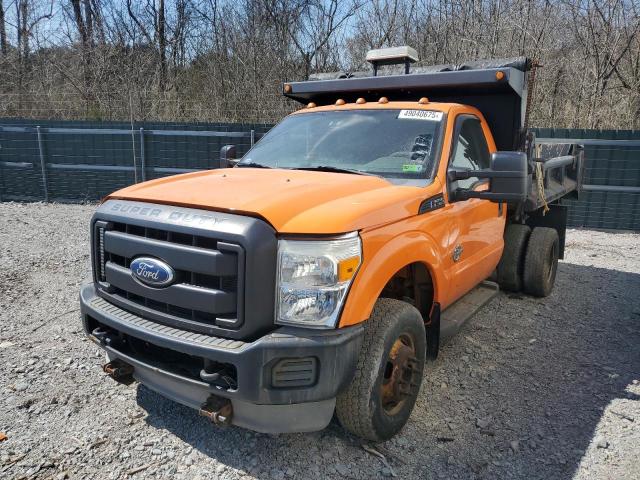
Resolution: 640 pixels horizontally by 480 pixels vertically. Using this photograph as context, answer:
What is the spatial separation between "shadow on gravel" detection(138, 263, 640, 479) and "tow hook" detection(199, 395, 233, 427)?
45 centimetres

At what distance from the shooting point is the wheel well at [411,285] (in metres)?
3.39

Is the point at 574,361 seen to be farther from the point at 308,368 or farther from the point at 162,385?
the point at 162,385

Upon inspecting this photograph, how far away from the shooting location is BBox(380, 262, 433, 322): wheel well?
339cm

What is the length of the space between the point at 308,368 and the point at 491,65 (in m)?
3.88

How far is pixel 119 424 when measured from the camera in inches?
126

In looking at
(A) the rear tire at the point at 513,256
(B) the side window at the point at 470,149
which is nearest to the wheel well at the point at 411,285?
(B) the side window at the point at 470,149

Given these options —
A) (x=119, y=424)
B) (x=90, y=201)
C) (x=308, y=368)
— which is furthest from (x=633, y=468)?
(x=90, y=201)

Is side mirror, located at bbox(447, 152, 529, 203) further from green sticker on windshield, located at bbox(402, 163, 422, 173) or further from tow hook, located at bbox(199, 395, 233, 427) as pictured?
tow hook, located at bbox(199, 395, 233, 427)

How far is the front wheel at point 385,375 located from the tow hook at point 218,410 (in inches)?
23.2

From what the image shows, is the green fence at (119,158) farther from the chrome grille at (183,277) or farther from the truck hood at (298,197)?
the chrome grille at (183,277)

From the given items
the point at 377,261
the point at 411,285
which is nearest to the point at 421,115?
the point at 411,285

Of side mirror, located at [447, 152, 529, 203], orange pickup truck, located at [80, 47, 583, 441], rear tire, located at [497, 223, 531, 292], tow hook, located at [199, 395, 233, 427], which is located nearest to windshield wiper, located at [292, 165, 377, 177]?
orange pickup truck, located at [80, 47, 583, 441]

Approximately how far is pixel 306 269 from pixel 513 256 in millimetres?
3743

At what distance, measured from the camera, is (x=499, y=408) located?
3488 millimetres
